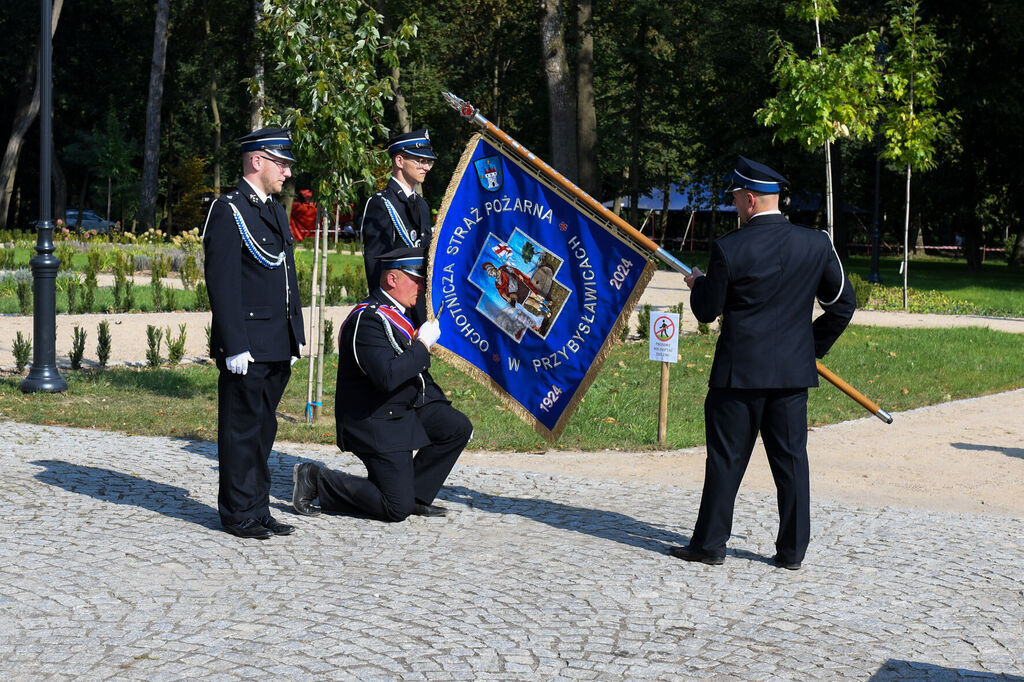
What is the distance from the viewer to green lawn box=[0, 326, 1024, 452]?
33.9ft

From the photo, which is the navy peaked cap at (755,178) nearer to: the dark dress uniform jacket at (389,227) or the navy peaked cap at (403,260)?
the navy peaked cap at (403,260)

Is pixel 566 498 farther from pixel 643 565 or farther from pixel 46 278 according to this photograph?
pixel 46 278

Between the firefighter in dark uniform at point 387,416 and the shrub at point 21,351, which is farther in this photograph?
the shrub at point 21,351

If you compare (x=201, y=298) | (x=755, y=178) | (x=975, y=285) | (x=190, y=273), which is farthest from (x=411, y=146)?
(x=975, y=285)

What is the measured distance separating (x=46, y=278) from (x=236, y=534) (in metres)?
6.14

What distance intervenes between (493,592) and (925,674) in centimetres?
198

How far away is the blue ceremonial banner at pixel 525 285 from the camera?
7.86 meters

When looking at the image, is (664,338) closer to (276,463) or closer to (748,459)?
(276,463)

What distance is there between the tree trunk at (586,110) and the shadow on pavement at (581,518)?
21086mm

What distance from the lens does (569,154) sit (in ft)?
88.4

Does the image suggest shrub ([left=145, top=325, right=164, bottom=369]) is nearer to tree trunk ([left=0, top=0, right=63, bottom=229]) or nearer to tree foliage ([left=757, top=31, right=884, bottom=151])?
tree foliage ([left=757, top=31, right=884, bottom=151])

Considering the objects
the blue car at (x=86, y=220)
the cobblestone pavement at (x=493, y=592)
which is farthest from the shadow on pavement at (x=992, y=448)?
the blue car at (x=86, y=220)

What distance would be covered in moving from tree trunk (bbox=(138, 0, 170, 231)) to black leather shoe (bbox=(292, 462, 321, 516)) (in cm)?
3518

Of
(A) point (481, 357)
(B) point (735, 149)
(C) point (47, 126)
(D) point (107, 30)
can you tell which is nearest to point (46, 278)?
(C) point (47, 126)
